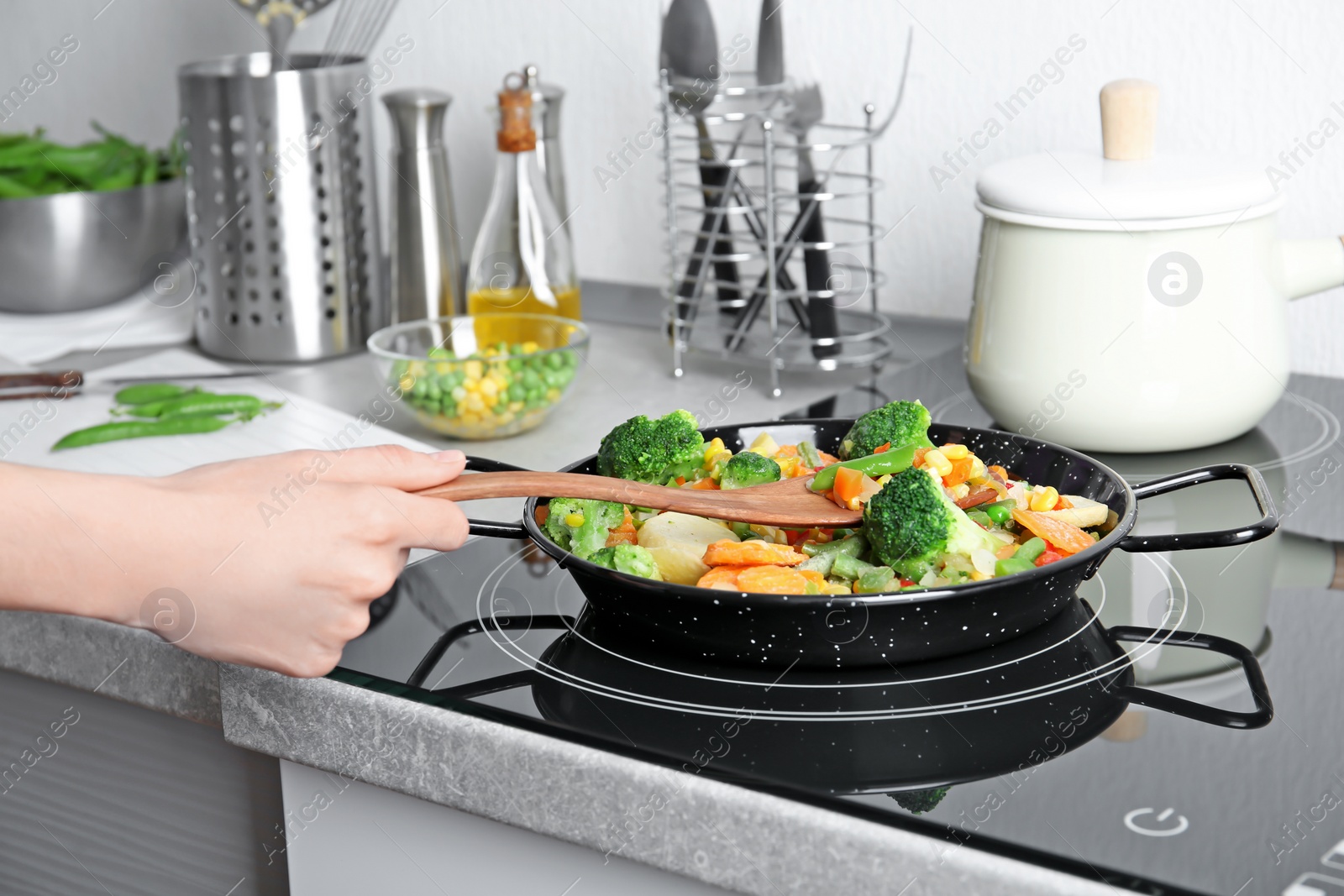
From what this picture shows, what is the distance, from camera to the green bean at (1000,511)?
2.46 ft

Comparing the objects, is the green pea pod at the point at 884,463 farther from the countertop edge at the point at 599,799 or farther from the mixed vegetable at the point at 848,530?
the countertop edge at the point at 599,799

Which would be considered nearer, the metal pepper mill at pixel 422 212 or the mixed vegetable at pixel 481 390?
the mixed vegetable at pixel 481 390

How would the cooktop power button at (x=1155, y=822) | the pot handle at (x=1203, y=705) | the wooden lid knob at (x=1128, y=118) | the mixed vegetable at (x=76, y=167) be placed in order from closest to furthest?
the cooktop power button at (x=1155, y=822)
the pot handle at (x=1203, y=705)
the wooden lid knob at (x=1128, y=118)
the mixed vegetable at (x=76, y=167)

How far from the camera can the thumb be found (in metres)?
0.72

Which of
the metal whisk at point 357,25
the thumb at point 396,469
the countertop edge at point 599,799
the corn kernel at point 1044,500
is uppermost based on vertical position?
the metal whisk at point 357,25

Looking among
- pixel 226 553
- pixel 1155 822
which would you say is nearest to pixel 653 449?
pixel 226 553

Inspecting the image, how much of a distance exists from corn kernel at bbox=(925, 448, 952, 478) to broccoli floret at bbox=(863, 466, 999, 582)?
0.08m

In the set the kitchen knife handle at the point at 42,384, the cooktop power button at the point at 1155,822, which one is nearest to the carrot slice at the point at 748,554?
the cooktop power button at the point at 1155,822

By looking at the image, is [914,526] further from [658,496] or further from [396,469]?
[396,469]

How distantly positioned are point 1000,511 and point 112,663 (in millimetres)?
605

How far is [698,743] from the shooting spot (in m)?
0.63

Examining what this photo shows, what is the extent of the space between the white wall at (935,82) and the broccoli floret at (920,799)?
69 cm

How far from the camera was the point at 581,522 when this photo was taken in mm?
771

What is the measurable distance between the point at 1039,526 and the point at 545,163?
0.96m
